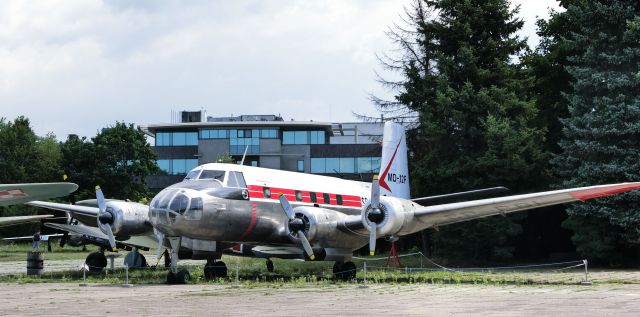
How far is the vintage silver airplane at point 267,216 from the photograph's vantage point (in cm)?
2022

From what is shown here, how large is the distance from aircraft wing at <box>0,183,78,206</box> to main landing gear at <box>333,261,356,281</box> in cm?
873

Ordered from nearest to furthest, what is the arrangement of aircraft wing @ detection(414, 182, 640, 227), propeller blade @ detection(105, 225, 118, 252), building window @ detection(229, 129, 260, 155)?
aircraft wing @ detection(414, 182, 640, 227) → propeller blade @ detection(105, 225, 118, 252) → building window @ detection(229, 129, 260, 155)

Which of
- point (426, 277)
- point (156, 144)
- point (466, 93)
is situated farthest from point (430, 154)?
point (156, 144)

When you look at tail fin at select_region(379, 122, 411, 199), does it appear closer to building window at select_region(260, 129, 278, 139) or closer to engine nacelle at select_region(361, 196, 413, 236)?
engine nacelle at select_region(361, 196, 413, 236)

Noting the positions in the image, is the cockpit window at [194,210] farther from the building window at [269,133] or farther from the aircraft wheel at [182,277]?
the building window at [269,133]

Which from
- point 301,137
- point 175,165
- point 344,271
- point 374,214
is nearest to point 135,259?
point 344,271

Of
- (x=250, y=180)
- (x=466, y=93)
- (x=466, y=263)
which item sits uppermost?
(x=466, y=93)

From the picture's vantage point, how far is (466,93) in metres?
34.1

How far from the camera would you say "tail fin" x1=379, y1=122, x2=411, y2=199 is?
2731 cm

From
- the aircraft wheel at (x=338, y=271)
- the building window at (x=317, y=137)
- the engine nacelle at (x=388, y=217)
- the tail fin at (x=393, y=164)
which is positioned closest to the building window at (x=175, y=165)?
the building window at (x=317, y=137)

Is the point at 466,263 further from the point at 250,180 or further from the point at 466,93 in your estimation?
the point at 250,180

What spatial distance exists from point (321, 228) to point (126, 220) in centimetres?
595

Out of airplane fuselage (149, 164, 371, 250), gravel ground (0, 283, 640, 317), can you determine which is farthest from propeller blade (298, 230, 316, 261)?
gravel ground (0, 283, 640, 317)

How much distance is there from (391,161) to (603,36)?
34.6ft
